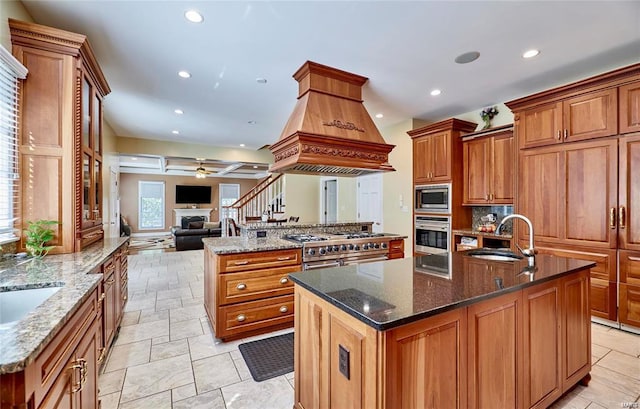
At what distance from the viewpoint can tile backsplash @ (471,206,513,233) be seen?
422cm

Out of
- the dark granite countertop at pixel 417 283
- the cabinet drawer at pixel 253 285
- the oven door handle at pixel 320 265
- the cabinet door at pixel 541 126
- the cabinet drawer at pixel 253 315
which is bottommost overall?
the cabinet drawer at pixel 253 315

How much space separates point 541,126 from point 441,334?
3.38m

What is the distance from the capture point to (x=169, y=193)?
12.0 m

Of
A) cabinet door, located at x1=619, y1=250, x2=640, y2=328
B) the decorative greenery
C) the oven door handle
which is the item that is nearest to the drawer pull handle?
cabinet door, located at x1=619, y1=250, x2=640, y2=328

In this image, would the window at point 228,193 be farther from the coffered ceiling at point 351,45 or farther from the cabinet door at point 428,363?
the cabinet door at point 428,363

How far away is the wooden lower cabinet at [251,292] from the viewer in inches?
107

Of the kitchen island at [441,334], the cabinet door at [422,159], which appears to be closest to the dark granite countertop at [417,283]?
the kitchen island at [441,334]

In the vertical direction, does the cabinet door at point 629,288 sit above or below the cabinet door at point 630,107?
below

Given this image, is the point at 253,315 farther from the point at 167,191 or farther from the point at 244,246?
the point at 167,191

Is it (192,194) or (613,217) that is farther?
(192,194)

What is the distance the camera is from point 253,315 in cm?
286

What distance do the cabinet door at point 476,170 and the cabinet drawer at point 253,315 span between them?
10.5ft

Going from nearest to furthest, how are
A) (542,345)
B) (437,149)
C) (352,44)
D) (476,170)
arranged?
(542,345) < (352,44) < (476,170) < (437,149)

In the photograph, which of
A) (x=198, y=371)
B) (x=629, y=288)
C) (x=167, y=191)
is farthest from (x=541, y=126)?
(x=167, y=191)
